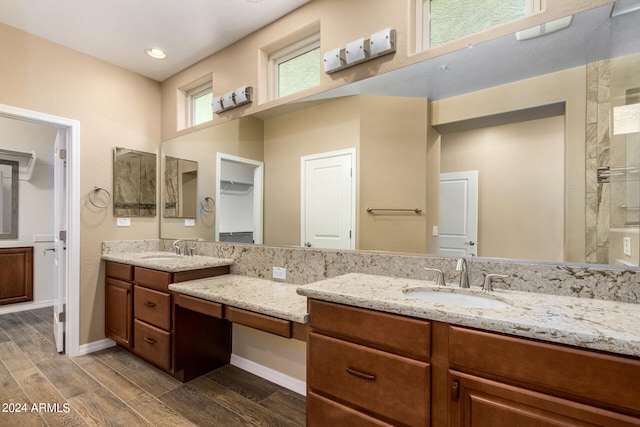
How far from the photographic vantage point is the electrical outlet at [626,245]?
3.96ft

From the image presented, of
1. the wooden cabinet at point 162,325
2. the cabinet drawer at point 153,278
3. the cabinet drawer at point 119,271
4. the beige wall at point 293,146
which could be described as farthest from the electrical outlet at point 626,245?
the cabinet drawer at point 119,271

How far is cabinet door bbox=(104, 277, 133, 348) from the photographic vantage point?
8.29ft

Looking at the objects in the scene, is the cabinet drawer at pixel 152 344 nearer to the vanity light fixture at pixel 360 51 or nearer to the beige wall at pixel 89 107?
the beige wall at pixel 89 107

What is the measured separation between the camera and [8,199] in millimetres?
3957

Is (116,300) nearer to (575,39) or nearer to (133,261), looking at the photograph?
(133,261)

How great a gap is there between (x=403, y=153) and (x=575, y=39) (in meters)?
0.85

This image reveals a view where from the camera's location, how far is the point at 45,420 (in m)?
1.78

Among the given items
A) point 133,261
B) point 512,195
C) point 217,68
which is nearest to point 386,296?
point 512,195

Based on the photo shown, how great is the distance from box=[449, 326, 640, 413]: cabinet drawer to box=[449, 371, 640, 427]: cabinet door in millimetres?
26

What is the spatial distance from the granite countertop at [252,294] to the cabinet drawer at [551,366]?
71cm

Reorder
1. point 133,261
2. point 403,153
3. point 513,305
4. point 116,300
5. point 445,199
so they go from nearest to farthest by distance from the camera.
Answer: point 513,305, point 445,199, point 403,153, point 133,261, point 116,300

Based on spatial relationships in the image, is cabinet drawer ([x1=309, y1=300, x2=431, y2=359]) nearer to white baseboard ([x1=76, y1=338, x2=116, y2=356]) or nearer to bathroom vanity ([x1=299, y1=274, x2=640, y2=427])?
bathroom vanity ([x1=299, y1=274, x2=640, y2=427])

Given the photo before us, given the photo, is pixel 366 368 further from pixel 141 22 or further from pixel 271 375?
pixel 141 22

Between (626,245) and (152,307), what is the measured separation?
2822mm
